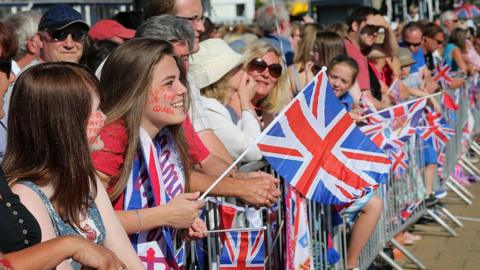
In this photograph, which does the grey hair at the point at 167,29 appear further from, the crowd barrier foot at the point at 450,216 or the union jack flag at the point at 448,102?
the union jack flag at the point at 448,102

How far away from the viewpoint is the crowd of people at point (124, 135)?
3129 mm

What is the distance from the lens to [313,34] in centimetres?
805

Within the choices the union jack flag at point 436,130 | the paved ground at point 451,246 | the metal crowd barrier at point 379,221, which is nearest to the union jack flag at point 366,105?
the metal crowd barrier at point 379,221

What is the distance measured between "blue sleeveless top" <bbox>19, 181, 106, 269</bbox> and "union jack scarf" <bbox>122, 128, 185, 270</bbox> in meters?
0.55

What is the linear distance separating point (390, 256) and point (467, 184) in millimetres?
4730

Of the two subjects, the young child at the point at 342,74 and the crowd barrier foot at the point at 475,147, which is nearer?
the young child at the point at 342,74

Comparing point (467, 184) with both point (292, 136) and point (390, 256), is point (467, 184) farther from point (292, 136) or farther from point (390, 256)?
point (292, 136)

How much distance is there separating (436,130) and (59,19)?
5.13 meters

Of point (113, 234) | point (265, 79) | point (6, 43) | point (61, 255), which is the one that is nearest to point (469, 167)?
point (265, 79)

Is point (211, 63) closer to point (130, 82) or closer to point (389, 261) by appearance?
point (130, 82)

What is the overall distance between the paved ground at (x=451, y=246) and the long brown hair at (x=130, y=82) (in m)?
4.54

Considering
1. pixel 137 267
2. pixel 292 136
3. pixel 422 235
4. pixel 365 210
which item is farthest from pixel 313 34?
pixel 137 267

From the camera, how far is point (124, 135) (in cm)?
388

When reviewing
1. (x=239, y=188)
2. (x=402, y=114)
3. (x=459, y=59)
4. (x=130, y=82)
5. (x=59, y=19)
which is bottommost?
(x=459, y=59)
